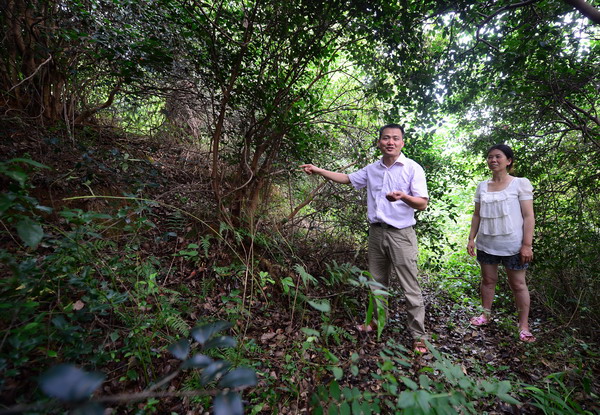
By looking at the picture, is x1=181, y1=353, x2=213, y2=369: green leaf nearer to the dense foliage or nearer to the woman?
the dense foliage

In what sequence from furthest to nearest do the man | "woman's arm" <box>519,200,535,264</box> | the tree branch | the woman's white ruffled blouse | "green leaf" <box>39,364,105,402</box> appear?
the woman's white ruffled blouse → "woman's arm" <box>519,200,535,264</box> → the man → the tree branch → "green leaf" <box>39,364,105,402</box>

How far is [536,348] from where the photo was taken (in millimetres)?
2834

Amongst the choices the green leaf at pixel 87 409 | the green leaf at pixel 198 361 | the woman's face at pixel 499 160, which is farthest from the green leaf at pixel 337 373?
the woman's face at pixel 499 160

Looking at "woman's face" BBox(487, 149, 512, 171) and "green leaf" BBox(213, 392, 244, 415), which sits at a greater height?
"woman's face" BBox(487, 149, 512, 171)

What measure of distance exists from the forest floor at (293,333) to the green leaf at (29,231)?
1106 millimetres

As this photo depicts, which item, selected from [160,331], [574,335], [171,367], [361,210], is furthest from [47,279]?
[574,335]

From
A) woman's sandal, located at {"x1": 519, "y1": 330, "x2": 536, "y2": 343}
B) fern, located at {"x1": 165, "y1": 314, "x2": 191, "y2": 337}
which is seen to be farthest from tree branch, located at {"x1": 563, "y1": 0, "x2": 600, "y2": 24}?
fern, located at {"x1": 165, "y1": 314, "x2": 191, "y2": 337}

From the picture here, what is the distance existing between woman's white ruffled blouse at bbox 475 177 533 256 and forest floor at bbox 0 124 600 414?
986 mm

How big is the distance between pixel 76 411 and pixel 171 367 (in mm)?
1764

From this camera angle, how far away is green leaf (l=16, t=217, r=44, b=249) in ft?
3.41

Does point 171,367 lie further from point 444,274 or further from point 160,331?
point 444,274

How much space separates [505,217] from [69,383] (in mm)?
3911

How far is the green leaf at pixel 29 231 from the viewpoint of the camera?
104 cm

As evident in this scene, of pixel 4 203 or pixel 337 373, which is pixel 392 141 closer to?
pixel 337 373
